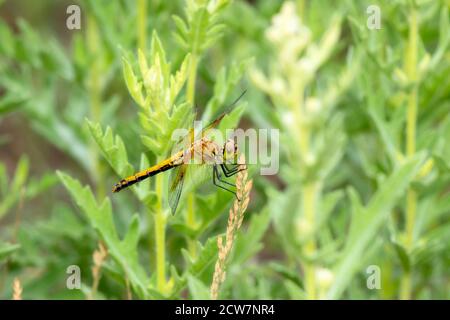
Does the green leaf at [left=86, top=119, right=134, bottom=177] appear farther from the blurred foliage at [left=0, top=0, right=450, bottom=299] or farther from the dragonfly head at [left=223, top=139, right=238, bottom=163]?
the dragonfly head at [left=223, top=139, right=238, bottom=163]

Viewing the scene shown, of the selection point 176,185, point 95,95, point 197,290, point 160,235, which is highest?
point 95,95

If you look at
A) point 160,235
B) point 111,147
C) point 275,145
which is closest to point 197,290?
point 160,235

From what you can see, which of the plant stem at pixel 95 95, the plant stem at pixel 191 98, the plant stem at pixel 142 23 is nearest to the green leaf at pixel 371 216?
the plant stem at pixel 191 98

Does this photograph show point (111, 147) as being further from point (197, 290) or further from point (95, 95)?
point (95, 95)

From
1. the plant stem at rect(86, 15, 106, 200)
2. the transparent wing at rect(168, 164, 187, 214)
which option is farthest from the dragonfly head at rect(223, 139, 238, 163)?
the plant stem at rect(86, 15, 106, 200)

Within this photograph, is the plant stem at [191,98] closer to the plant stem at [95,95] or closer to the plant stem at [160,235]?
the plant stem at [160,235]

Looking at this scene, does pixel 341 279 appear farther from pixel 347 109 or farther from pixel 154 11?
pixel 154 11
